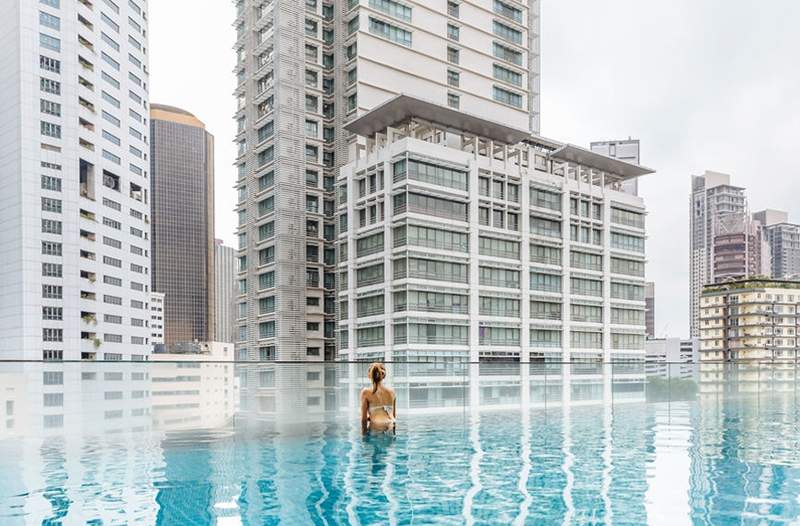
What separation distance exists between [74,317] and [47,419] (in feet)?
240

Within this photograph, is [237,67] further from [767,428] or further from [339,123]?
[767,428]

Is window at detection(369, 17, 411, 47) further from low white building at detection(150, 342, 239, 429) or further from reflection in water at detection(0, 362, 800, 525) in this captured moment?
low white building at detection(150, 342, 239, 429)

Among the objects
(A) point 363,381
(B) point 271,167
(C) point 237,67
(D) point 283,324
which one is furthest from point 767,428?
(C) point 237,67

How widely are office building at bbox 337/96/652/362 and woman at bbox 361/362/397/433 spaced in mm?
38626

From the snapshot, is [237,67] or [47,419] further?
[237,67]

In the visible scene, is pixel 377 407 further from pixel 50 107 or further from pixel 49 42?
pixel 49 42

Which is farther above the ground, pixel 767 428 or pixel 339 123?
pixel 339 123

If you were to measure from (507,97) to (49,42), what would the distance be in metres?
53.2

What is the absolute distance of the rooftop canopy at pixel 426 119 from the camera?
5569 cm

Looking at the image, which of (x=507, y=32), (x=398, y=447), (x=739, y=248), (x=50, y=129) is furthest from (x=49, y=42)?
(x=739, y=248)

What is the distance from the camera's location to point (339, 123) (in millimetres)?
67438

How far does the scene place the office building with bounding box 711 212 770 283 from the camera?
189m

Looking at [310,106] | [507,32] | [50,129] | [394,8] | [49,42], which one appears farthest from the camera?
[50,129]

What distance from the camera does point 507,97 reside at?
73.6 m
